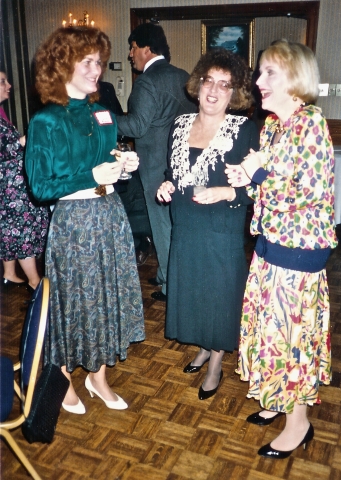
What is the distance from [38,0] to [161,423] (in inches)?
230

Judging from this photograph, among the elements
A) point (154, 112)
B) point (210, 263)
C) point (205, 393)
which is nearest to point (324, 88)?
point (154, 112)

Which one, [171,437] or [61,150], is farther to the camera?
[171,437]

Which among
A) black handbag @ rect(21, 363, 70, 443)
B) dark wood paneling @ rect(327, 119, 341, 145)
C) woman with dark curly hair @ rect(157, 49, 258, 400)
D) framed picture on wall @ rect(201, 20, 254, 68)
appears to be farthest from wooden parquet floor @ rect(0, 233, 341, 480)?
framed picture on wall @ rect(201, 20, 254, 68)

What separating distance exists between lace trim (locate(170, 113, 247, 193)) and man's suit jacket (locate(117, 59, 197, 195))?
1051mm

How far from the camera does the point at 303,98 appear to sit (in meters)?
1.64

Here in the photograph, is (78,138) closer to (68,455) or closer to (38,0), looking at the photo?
(68,455)

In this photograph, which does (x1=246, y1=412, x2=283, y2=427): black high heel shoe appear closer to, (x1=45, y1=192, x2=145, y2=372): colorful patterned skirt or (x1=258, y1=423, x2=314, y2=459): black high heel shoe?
(x1=258, y1=423, x2=314, y2=459): black high heel shoe

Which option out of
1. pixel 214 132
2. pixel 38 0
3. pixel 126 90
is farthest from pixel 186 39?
pixel 214 132

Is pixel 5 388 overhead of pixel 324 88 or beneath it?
beneath

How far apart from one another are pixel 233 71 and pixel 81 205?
2.93 feet

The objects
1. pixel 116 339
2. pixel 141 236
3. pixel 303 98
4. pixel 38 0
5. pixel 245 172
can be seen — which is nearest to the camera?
pixel 303 98

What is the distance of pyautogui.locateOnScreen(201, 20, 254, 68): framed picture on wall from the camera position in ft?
21.9

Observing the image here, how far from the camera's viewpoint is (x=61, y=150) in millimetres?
1837

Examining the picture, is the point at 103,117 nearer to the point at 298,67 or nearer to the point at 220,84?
the point at 220,84
